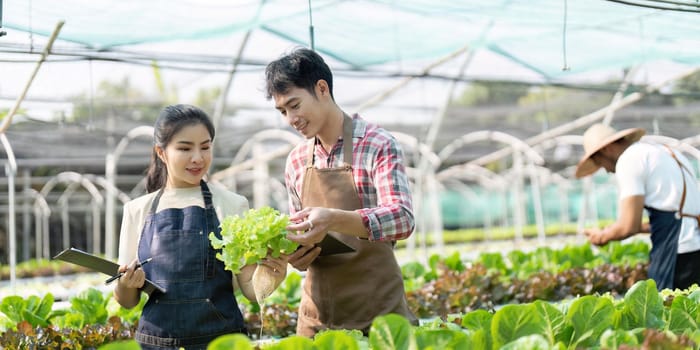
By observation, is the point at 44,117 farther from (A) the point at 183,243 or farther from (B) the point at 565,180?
(B) the point at 565,180

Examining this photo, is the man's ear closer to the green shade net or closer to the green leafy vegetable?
the green leafy vegetable

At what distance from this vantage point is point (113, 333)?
4066 mm

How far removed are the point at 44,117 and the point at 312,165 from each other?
23.9 ft

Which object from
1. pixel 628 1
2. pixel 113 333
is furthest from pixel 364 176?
pixel 113 333

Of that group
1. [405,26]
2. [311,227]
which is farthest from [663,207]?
[405,26]

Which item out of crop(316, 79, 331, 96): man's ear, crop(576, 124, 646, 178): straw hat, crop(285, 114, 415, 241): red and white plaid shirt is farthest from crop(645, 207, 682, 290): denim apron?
crop(316, 79, 331, 96): man's ear

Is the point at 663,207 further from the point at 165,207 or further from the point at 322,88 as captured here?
the point at 165,207

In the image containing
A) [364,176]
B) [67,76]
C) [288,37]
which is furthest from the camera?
[67,76]

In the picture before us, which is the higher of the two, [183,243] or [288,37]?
[288,37]

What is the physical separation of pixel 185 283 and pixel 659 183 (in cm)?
266

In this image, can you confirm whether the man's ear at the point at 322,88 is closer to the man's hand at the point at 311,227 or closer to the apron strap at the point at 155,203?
the man's hand at the point at 311,227

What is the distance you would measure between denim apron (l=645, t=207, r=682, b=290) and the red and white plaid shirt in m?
2.05

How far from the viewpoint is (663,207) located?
13.4 feet

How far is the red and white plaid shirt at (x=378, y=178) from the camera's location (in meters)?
2.55
